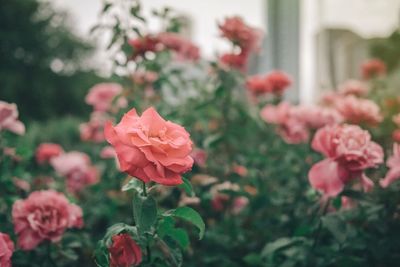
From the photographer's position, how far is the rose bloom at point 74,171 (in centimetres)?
184

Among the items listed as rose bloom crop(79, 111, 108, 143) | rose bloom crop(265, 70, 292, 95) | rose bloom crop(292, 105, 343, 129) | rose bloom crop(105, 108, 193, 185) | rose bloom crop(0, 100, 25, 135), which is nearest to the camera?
rose bloom crop(105, 108, 193, 185)

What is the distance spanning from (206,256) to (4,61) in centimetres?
1048

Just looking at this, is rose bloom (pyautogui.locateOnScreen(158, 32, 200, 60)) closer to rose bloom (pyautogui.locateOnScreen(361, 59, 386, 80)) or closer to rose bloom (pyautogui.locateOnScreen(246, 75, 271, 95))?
rose bloom (pyautogui.locateOnScreen(246, 75, 271, 95))

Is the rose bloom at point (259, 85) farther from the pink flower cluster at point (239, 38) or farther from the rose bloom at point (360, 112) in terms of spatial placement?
the rose bloom at point (360, 112)

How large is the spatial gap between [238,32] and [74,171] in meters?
0.94

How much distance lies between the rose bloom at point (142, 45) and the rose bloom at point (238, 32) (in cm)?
25

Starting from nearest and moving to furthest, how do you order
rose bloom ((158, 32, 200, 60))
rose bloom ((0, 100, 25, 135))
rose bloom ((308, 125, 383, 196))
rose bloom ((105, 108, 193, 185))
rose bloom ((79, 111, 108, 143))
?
rose bloom ((105, 108, 193, 185))
rose bloom ((308, 125, 383, 196))
rose bloom ((0, 100, 25, 135))
rose bloom ((158, 32, 200, 60))
rose bloom ((79, 111, 108, 143))

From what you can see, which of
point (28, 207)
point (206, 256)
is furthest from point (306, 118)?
point (28, 207)

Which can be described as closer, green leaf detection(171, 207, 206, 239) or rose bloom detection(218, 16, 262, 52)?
green leaf detection(171, 207, 206, 239)

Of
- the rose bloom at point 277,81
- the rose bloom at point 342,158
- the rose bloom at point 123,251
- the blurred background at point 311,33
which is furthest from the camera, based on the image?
the blurred background at point 311,33

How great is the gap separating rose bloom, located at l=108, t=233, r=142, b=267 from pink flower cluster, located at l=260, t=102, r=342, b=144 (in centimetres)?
83

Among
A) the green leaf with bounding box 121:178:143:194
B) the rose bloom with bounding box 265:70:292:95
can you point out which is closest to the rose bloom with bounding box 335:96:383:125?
the rose bloom with bounding box 265:70:292:95

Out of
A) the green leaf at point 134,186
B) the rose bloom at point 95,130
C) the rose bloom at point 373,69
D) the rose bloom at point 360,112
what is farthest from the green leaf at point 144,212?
the rose bloom at point 373,69

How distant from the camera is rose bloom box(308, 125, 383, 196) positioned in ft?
3.18
